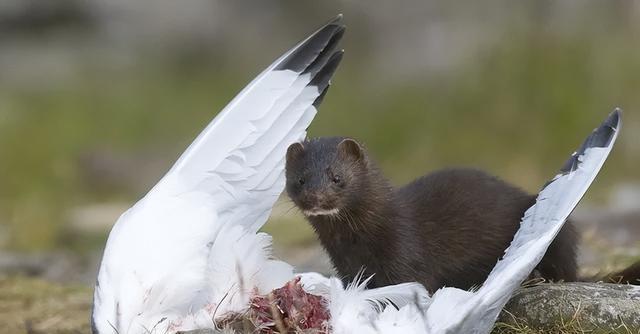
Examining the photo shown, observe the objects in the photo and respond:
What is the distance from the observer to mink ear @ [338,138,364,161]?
4.47 meters

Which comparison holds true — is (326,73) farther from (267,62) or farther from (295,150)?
(267,62)

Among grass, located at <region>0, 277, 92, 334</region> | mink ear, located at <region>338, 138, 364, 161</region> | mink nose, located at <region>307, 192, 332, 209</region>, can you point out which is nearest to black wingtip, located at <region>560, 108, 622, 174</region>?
mink ear, located at <region>338, 138, 364, 161</region>

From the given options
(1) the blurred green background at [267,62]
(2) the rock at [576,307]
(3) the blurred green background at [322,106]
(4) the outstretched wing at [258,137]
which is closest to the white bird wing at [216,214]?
(4) the outstretched wing at [258,137]

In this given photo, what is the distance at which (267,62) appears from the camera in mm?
13656

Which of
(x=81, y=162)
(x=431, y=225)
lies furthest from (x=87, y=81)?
(x=431, y=225)

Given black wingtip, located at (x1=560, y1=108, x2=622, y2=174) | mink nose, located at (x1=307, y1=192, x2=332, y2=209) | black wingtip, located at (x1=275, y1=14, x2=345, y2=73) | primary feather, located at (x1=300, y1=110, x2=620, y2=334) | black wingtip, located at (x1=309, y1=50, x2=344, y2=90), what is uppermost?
black wingtip, located at (x1=275, y1=14, x2=345, y2=73)

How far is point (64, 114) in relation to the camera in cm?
1265

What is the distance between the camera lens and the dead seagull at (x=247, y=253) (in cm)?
382

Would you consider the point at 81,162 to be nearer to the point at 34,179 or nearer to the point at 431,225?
the point at 34,179

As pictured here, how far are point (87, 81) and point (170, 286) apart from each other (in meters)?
9.94

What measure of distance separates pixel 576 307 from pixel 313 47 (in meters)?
1.67

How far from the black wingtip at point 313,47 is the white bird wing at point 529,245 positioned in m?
1.16

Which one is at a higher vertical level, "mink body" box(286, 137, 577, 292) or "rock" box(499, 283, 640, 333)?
"mink body" box(286, 137, 577, 292)

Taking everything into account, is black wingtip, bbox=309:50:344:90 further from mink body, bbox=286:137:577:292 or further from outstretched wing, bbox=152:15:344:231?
mink body, bbox=286:137:577:292
